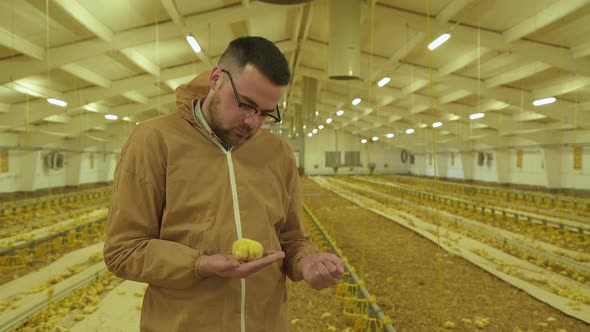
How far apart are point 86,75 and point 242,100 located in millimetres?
12088

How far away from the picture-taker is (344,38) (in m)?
7.33

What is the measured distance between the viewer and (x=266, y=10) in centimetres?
909

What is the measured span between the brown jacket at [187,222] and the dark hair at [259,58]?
19 cm

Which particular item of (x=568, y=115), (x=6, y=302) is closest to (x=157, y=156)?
(x=6, y=302)

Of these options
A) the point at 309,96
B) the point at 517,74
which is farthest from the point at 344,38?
the point at 309,96

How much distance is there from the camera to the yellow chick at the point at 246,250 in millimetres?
1173

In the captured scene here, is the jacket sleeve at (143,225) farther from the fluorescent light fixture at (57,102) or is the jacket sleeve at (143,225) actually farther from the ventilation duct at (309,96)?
the ventilation duct at (309,96)

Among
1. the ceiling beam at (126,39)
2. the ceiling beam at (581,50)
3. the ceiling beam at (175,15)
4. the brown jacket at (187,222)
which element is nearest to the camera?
the brown jacket at (187,222)

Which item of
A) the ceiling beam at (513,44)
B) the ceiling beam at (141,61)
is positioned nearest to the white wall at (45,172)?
the ceiling beam at (141,61)

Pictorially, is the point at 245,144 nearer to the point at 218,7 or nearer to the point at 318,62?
the point at 218,7

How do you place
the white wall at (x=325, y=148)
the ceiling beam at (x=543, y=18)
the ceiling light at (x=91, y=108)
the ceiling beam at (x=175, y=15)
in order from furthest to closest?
1. the white wall at (x=325, y=148)
2. the ceiling light at (x=91, y=108)
3. the ceiling beam at (x=175, y=15)
4. the ceiling beam at (x=543, y=18)

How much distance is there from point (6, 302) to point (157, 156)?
501 centimetres

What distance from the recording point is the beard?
1356mm

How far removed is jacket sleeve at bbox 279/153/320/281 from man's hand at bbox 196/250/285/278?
1.22 ft
